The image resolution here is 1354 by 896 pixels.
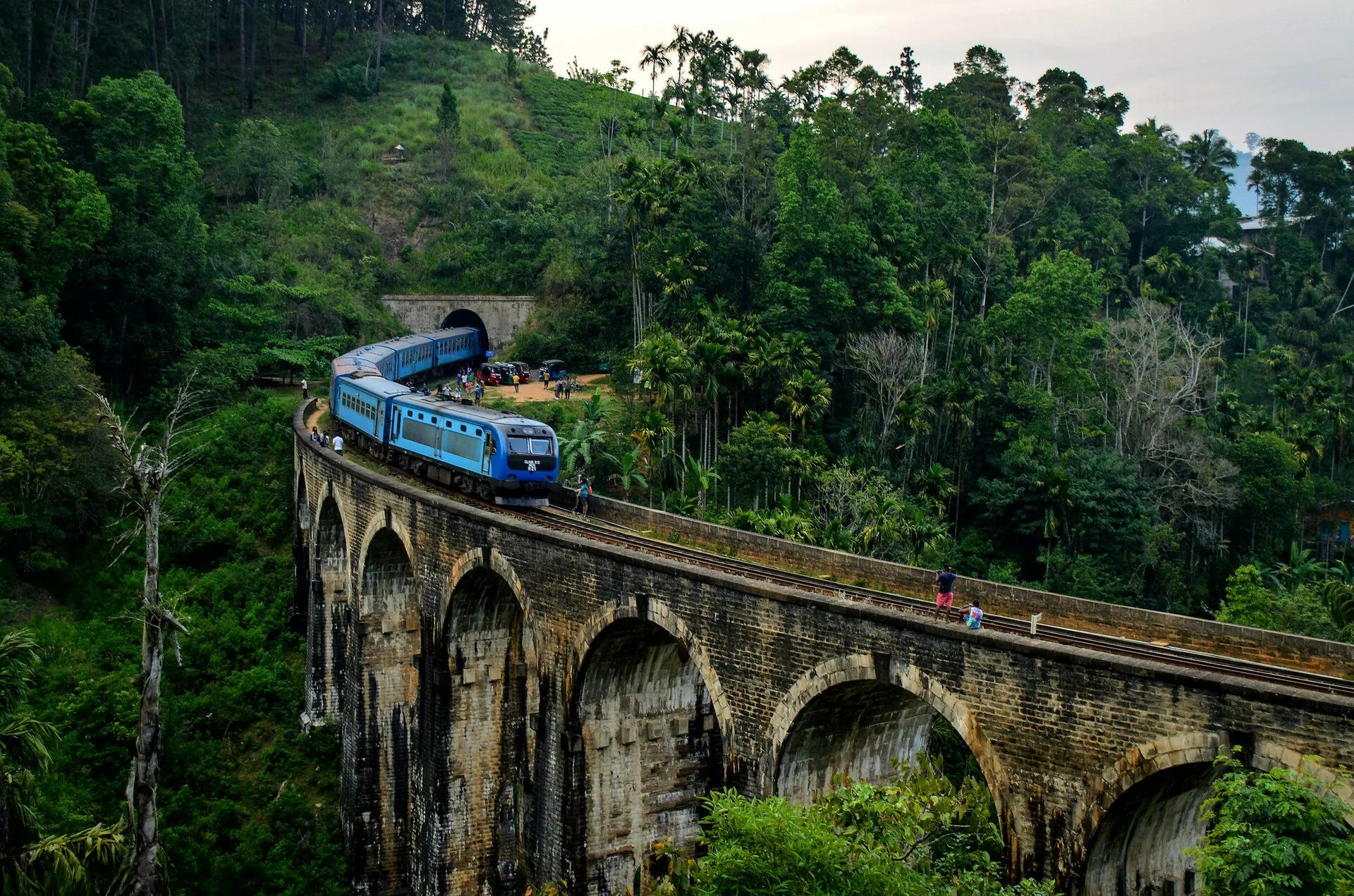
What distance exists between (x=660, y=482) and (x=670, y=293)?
A: 1105 centimetres

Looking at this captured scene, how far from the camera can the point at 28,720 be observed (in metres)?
15.8

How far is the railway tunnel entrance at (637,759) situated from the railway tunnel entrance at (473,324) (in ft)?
135

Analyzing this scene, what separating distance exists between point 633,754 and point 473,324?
46.3 m

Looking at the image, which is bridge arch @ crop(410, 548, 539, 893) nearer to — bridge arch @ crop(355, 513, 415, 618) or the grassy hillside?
bridge arch @ crop(355, 513, 415, 618)

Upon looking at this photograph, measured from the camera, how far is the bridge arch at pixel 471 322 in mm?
64188

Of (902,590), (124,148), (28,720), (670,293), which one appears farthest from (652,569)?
(124,148)

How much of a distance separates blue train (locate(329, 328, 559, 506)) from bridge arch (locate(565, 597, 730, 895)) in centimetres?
856

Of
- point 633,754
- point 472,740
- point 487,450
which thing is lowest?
point 472,740

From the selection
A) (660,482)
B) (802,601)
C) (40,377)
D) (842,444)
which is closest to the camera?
(802,601)

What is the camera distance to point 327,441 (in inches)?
1596

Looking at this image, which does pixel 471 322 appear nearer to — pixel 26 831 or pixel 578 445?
pixel 578 445

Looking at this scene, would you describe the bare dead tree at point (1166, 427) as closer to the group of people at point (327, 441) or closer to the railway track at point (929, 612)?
the railway track at point (929, 612)

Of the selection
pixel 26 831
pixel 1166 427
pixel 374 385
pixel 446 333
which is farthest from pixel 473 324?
pixel 26 831

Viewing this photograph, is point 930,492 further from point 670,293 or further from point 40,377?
point 40,377
